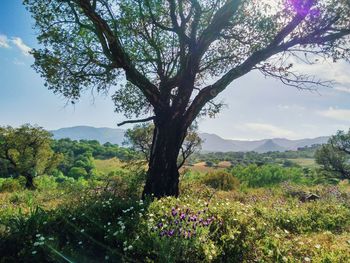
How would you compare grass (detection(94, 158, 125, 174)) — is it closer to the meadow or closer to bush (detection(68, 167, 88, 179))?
bush (detection(68, 167, 88, 179))

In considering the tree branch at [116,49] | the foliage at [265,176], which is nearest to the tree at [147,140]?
the foliage at [265,176]

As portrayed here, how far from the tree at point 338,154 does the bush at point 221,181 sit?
28689 millimetres

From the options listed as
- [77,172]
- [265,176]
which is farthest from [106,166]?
[265,176]

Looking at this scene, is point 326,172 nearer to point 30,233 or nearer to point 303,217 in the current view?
point 303,217

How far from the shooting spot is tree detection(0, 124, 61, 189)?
4919 cm

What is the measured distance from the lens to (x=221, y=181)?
22281mm

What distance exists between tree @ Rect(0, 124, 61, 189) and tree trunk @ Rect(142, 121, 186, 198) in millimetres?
41505

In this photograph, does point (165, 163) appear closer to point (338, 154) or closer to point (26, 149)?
point (338, 154)

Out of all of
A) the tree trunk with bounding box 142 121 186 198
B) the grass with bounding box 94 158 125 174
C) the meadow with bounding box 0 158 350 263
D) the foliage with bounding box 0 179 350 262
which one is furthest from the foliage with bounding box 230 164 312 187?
the grass with bounding box 94 158 125 174

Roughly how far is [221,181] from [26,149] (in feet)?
120

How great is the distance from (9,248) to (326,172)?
159ft

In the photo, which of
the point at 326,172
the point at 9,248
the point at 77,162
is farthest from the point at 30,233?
the point at 77,162

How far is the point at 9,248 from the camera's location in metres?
7.14

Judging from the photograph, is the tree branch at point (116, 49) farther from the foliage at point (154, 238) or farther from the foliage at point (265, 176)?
the foliage at point (265, 176)
